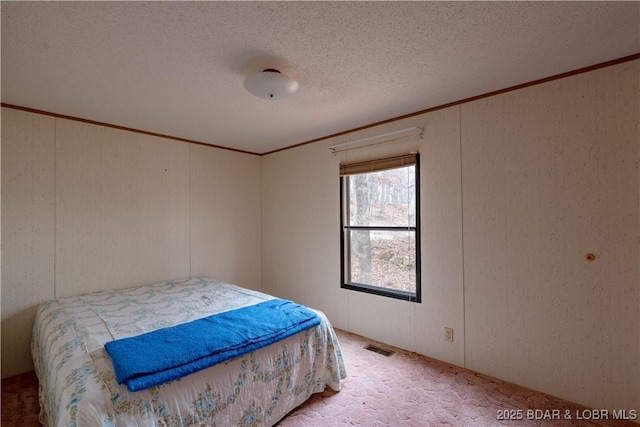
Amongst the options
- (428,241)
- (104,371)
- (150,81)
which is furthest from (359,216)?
(104,371)

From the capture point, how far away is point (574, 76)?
2.02 metres

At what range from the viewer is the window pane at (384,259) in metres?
2.88

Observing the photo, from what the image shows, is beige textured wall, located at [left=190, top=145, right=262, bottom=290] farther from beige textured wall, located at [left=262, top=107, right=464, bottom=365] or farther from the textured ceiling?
the textured ceiling

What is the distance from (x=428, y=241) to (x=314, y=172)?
1.62 metres

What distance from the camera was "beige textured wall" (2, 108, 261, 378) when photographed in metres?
2.53

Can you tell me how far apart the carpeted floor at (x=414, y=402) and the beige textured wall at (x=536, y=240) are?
152mm

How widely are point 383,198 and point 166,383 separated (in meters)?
2.36

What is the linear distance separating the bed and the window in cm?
102

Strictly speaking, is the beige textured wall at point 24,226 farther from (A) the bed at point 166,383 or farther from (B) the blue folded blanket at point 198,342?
(B) the blue folded blanket at point 198,342

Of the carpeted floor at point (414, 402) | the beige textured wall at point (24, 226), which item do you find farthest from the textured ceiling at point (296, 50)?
the carpeted floor at point (414, 402)

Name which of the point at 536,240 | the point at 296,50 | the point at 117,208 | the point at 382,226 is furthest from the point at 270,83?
the point at 117,208

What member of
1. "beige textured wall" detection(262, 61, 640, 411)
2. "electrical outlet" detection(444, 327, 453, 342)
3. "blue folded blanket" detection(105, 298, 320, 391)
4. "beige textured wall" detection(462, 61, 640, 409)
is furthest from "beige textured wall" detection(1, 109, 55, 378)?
"beige textured wall" detection(462, 61, 640, 409)

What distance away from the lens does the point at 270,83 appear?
76.4 inches

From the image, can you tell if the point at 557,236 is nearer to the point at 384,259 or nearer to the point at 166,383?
the point at 384,259
